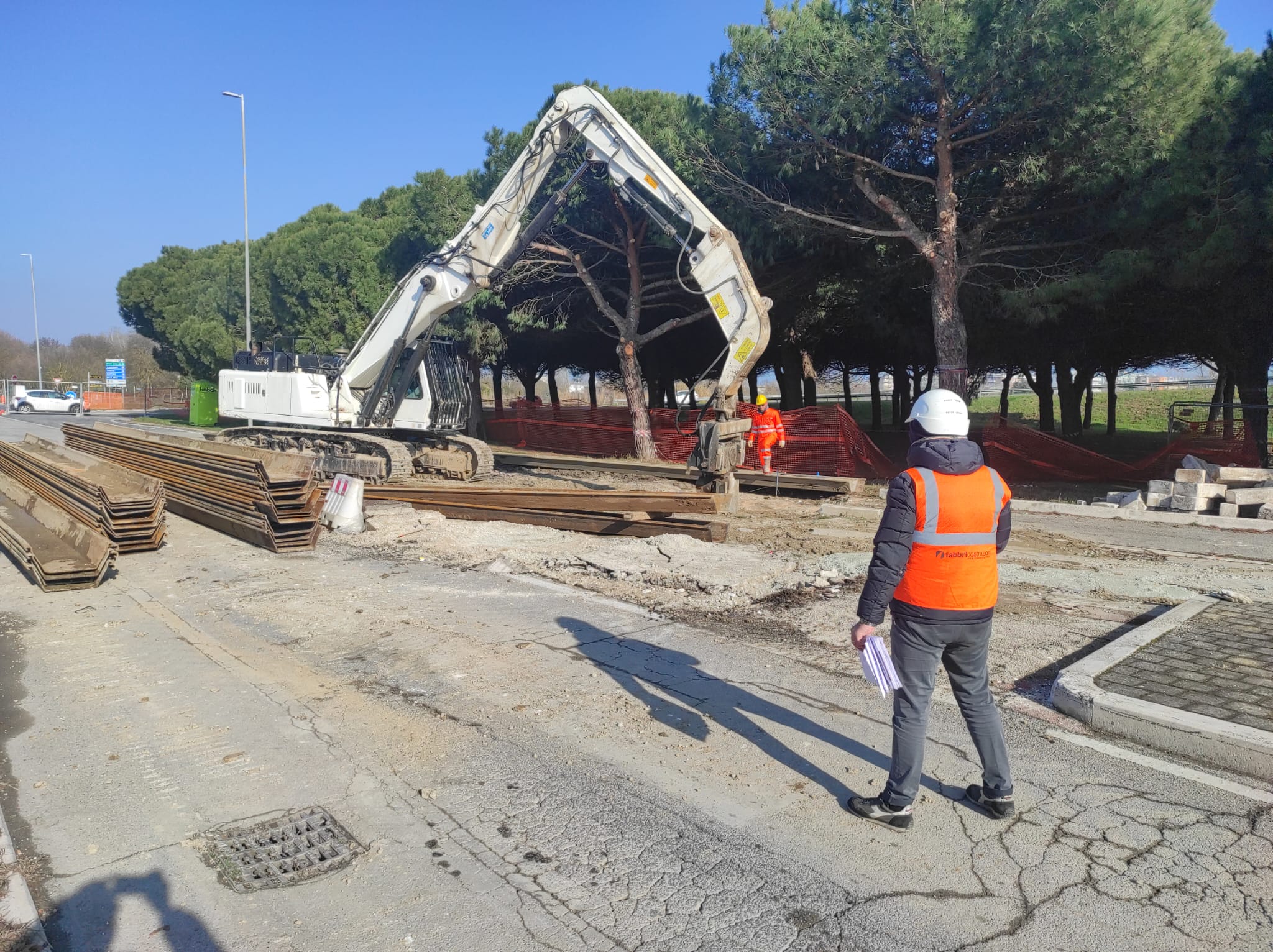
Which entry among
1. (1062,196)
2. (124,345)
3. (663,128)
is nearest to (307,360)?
(663,128)

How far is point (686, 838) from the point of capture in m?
3.93

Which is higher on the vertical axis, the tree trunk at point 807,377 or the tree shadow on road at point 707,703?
the tree trunk at point 807,377

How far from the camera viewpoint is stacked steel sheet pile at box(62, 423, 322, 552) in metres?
10.8

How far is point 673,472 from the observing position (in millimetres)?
18047

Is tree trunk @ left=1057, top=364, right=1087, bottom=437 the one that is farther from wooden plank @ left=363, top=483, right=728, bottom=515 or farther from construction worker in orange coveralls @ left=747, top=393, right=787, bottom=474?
wooden plank @ left=363, top=483, right=728, bottom=515

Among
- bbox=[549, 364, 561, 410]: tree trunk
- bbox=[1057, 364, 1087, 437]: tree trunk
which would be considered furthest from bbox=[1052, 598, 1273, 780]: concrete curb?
bbox=[549, 364, 561, 410]: tree trunk

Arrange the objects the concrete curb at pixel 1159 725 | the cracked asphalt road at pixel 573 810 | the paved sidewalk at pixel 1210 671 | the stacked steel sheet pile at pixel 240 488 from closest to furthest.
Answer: the cracked asphalt road at pixel 573 810
the concrete curb at pixel 1159 725
the paved sidewalk at pixel 1210 671
the stacked steel sheet pile at pixel 240 488

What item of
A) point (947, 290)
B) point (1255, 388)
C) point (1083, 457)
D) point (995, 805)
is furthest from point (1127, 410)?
point (995, 805)

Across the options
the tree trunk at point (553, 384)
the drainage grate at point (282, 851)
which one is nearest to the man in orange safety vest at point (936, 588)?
the drainage grate at point (282, 851)

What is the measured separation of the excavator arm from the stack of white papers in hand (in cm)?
748

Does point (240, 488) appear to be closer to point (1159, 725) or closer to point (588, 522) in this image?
point (588, 522)

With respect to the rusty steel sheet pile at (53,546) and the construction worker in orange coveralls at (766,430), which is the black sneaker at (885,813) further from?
the construction worker in orange coveralls at (766,430)

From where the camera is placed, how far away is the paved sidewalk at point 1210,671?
16.1 feet

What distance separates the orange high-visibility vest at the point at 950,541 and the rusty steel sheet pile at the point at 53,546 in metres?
8.49
